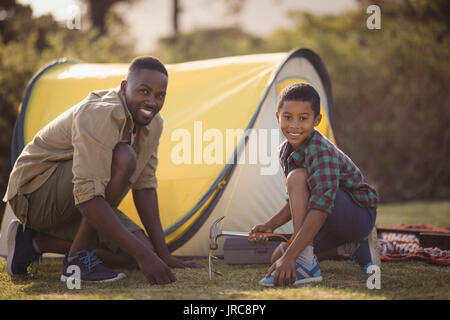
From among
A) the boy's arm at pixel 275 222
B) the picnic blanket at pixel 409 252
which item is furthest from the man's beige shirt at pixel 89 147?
the picnic blanket at pixel 409 252

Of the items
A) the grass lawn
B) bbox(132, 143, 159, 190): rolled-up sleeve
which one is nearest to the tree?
bbox(132, 143, 159, 190): rolled-up sleeve

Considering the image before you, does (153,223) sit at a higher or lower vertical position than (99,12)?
lower

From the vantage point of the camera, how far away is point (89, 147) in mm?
2100

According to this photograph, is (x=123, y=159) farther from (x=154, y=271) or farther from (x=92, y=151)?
(x=154, y=271)

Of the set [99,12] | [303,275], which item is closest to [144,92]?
[303,275]

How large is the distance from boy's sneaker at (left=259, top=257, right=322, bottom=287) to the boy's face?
1.71 ft

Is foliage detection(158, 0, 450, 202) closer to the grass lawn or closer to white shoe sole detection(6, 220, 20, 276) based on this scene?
the grass lawn

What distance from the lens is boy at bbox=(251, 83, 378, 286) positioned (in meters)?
1.98

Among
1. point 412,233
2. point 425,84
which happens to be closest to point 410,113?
point 425,84

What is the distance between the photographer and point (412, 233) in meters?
3.03

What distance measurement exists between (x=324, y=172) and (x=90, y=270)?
1.07 meters

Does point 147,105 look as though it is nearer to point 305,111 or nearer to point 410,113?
point 305,111

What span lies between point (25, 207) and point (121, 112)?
67 cm

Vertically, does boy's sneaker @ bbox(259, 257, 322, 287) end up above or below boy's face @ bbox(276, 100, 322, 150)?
below
